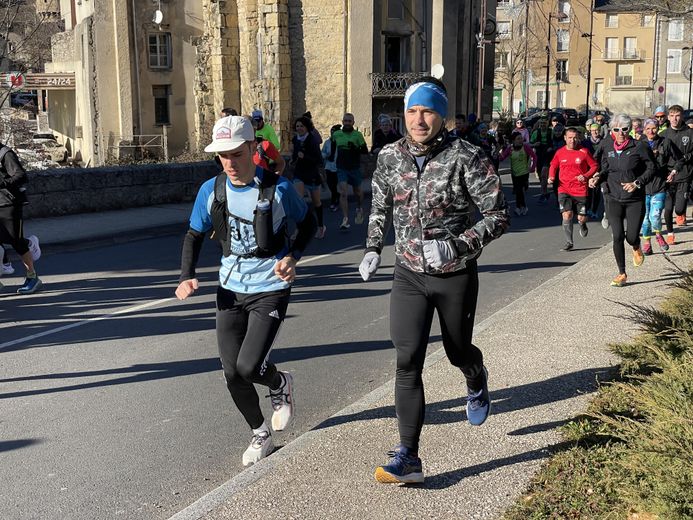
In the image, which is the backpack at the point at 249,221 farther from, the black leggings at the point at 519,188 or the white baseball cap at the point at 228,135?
the black leggings at the point at 519,188

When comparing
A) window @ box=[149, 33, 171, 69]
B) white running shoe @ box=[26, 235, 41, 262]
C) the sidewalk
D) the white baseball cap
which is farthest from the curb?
window @ box=[149, 33, 171, 69]

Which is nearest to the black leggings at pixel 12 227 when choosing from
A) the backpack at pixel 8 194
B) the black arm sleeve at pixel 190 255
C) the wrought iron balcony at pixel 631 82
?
the backpack at pixel 8 194

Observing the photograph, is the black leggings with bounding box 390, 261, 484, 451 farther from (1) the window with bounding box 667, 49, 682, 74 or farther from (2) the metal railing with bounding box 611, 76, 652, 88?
(2) the metal railing with bounding box 611, 76, 652, 88

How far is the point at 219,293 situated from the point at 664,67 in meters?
85.1

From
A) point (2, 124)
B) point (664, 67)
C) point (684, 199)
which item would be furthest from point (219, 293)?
point (664, 67)

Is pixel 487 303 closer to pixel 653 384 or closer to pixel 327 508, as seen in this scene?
pixel 653 384

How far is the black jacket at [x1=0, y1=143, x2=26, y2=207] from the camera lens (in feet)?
30.6

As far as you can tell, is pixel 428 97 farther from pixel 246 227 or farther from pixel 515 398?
pixel 515 398

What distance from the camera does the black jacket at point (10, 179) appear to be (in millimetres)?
9328

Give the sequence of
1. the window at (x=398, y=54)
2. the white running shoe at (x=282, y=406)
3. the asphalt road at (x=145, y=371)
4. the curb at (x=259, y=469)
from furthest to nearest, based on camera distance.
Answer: the window at (x=398, y=54)
the white running shoe at (x=282, y=406)
the asphalt road at (x=145, y=371)
the curb at (x=259, y=469)

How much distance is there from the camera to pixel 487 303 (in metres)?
9.37

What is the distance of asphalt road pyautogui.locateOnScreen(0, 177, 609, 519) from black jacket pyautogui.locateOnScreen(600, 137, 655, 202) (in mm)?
1698

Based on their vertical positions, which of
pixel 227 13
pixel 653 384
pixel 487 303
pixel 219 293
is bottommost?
pixel 487 303

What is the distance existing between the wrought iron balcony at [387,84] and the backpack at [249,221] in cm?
3016
